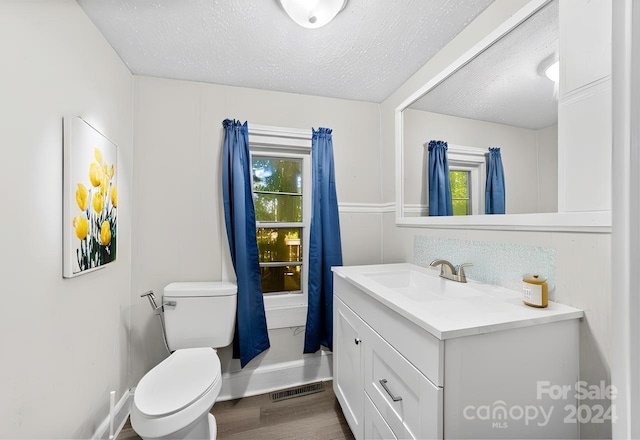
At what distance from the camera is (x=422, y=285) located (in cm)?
150

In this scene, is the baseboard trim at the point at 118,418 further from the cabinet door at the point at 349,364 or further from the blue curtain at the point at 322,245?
the cabinet door at the point at 349,364

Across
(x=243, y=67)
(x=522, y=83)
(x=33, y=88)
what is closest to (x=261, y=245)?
(x=243, y=67)

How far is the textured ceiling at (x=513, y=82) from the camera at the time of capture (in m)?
1.02

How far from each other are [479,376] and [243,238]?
149 cm

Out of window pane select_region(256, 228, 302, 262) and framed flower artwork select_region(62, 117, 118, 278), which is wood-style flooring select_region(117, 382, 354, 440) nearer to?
window pane select_region(256, 228, 302, 262)

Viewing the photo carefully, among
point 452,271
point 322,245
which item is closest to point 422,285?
point 452,271

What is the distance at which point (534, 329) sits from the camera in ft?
2.80

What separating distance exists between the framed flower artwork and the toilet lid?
24.8 inches

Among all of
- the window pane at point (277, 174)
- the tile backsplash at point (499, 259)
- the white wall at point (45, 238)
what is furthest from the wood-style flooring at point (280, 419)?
the window pane at point (277, 174)

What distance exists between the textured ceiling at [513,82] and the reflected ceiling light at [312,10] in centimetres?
74

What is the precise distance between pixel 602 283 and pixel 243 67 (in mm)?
2040

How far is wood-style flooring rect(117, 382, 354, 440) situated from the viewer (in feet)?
5.06

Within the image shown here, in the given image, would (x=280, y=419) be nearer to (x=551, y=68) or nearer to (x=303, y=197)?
(x=303, y=197)

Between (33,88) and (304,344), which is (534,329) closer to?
(304,344)
